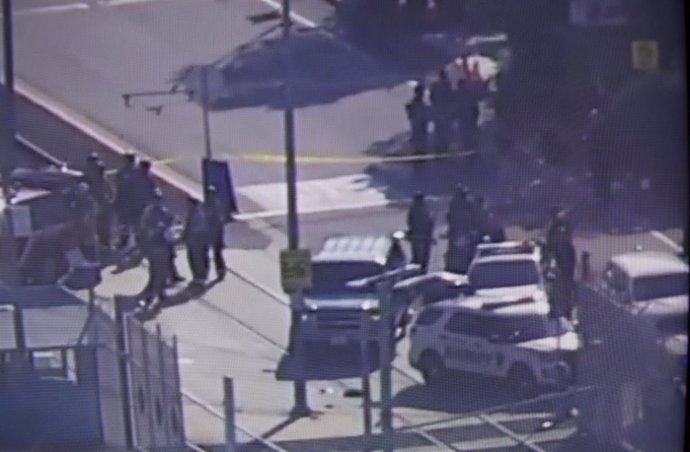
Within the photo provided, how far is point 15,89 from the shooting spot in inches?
68.5

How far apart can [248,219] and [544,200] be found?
43cm

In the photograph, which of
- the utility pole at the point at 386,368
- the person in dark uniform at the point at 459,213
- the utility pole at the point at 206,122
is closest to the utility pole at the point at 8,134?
the utility pole at the point at 206,122

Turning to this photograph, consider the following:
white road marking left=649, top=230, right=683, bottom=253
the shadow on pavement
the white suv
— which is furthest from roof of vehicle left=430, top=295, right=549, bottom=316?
white road marking left=649, top=230, right=683, bottom=253

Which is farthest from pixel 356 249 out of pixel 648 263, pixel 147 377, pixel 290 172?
pixel 648 263

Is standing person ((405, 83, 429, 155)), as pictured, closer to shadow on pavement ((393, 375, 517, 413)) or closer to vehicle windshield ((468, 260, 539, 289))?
vehicle windshield ((468, 260, 539, 289))

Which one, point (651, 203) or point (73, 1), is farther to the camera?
point (651, 203)

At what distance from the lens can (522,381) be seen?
188 centimetres

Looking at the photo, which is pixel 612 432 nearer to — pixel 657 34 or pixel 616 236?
pixel 616 236

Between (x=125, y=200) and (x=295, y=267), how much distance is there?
0.84 feet

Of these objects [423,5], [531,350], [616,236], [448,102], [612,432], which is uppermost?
[423,5]

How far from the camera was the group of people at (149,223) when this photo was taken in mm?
1783

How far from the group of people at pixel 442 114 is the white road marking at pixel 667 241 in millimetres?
318

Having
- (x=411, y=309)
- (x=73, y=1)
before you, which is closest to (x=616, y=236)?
(x=411, y=309)

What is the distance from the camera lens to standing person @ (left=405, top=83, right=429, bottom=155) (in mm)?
1843
